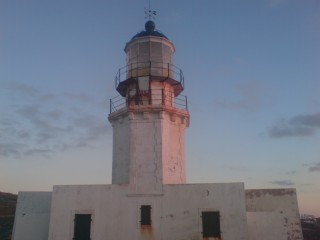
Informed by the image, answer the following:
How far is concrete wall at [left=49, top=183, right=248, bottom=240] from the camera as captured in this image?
587 inches

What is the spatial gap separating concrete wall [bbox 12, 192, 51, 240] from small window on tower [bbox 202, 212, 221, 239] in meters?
8.63

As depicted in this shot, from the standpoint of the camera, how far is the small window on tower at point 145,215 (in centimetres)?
1523

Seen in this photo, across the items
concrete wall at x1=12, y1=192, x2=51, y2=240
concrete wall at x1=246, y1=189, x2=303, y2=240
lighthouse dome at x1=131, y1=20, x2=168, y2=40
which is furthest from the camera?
lighthouse dome at x1=131, y1=20, x2=168, y2=40

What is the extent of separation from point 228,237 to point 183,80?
886 cm

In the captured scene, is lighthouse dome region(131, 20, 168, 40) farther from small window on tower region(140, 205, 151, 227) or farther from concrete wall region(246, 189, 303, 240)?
concrete wall region(246, 189, 303, 240)

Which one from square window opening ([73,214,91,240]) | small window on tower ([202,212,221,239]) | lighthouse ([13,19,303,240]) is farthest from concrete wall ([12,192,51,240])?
small window on tower ([202,212,221,239])

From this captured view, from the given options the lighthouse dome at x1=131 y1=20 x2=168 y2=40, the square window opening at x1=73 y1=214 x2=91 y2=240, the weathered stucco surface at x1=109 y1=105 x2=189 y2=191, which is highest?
the lighthouse dome at x1=131 y1=20 x2=168 y2=40

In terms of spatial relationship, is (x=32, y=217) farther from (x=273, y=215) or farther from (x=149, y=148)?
(x=273, y=215)

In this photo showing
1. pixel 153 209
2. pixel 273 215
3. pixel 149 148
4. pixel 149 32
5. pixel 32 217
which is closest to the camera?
pixel 153 209

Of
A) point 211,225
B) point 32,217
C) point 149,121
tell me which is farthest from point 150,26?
point 32,217

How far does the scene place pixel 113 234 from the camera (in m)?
15.2

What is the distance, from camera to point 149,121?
16.9 m

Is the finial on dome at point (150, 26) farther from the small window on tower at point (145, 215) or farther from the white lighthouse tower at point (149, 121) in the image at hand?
the small window on tower at point (145, 215)

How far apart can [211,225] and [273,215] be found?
3.99 meters
